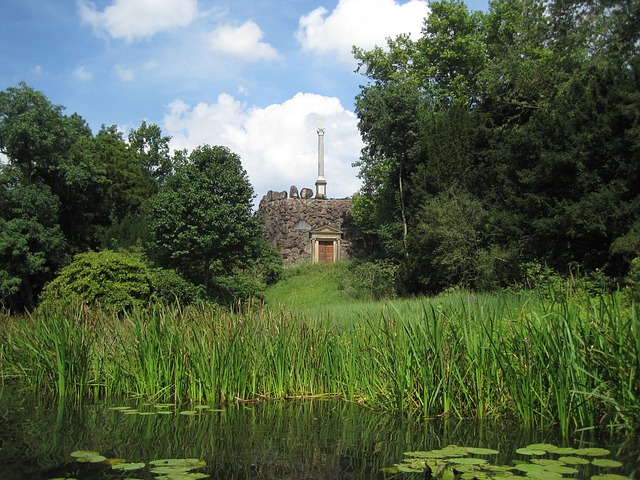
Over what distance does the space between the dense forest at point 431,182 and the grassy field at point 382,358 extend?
4092 mm

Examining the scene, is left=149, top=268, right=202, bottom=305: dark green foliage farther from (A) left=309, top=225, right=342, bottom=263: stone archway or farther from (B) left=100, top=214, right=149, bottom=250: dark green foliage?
(A) left=309, top=225, right=342, bottom=263: stone archway

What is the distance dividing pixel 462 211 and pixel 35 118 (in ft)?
49.3

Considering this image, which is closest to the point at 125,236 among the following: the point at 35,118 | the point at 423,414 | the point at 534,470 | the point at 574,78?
the point at 35,118

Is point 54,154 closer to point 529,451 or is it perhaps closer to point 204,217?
point 204,217

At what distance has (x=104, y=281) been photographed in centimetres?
1431

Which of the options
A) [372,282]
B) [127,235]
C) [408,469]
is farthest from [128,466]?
[127,235]

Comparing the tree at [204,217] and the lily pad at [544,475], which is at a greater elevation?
the tree at [204,217]

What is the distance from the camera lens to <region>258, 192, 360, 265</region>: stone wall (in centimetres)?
3139

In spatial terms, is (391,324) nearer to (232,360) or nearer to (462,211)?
(232,360)

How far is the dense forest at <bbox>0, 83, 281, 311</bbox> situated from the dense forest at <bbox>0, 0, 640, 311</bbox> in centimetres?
6

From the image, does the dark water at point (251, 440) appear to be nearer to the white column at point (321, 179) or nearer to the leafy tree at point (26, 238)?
the leafy tree at point (26, 238)

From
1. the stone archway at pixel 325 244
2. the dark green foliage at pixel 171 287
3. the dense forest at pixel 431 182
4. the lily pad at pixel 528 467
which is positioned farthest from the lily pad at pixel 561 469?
the stone archway at pixel 325 244

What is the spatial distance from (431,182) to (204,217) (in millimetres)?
7825

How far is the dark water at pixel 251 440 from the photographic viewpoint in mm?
3305
